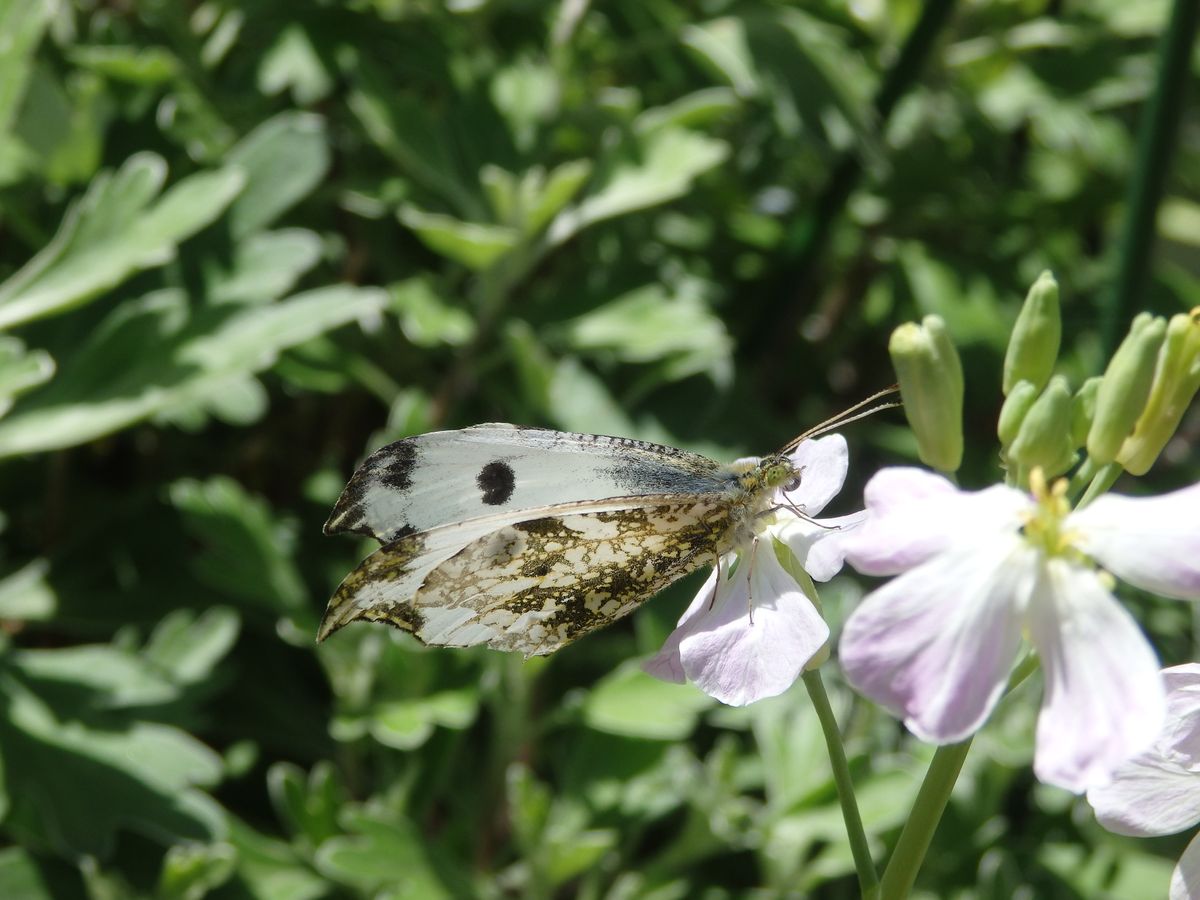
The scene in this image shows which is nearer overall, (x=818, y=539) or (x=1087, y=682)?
(x=1087, y=682)

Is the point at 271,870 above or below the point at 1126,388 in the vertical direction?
below

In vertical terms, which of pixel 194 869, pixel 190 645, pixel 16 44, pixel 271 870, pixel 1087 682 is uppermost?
pixel 16 44

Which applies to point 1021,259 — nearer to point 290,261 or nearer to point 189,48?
point 290,261

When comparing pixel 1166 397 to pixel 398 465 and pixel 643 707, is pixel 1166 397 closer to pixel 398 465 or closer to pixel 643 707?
pixel 398 465

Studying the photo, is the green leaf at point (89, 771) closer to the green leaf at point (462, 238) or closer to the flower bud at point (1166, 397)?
the green leaf at point (462, 238)

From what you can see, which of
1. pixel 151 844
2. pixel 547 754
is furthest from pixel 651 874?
pixel 151 844

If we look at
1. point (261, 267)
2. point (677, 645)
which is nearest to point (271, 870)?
point (261, 267)

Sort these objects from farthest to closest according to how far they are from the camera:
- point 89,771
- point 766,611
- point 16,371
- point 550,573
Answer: point 89,771 < point 16,371 < point 550,573 < point 766,611
